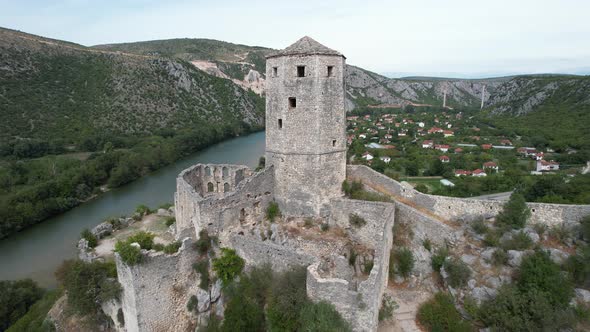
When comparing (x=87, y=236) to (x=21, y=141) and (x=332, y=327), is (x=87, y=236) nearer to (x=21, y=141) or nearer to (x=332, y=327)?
(x=332, y=327)

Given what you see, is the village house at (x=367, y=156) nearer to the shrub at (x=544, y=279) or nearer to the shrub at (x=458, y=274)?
the shrub at (x=458, y=274)

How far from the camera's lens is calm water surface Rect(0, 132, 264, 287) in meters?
21.7

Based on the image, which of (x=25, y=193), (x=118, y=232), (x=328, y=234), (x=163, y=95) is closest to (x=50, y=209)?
(x=25, y=193)

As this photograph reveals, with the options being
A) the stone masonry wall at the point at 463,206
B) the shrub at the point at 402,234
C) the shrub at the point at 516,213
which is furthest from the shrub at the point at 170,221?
the shrub at the point at 516,213

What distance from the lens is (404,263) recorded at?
38.8ft

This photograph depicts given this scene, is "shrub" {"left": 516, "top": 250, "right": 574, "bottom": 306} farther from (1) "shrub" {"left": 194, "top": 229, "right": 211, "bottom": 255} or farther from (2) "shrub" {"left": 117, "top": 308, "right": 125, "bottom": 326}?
(2) "shrub" {"left": 117, "top": 308, "right": 125, "bottom": 326}

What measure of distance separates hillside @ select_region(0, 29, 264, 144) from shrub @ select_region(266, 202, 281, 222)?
4266 centimetres

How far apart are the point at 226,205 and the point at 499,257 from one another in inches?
353

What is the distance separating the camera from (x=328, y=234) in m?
12.3

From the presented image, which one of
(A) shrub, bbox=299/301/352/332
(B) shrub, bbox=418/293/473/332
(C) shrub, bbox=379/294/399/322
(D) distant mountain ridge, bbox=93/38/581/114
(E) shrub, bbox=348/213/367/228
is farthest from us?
(D) distant mountain ridge, bbox=93/38/581/114

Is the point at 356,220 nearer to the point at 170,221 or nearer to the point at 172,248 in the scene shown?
the point at 172,248

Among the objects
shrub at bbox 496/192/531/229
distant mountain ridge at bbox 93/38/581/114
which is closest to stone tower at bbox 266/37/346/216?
shrub at bbox 496/192/531/229

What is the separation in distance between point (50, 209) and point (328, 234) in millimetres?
28300

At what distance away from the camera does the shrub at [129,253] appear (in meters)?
9.79
